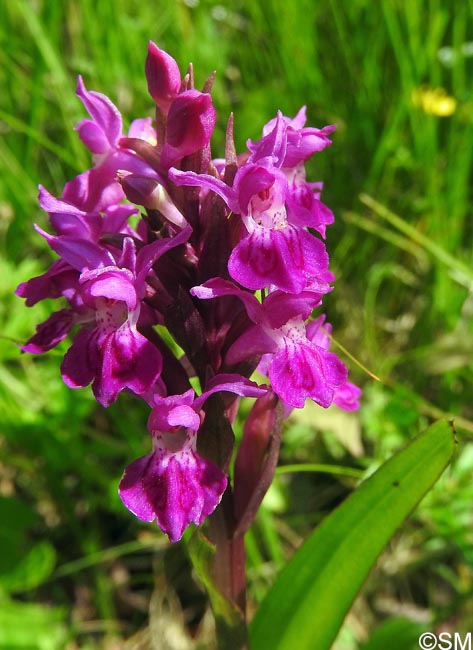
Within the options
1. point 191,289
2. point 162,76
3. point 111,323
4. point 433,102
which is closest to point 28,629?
point 111,323

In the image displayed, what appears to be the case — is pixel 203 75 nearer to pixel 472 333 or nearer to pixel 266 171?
pixel 472 333

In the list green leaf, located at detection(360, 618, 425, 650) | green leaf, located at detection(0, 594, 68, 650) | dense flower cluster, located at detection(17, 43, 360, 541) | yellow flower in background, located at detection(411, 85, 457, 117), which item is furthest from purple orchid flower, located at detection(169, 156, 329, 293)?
yellow flower in background, located at detection(411, 85, 457, 117)

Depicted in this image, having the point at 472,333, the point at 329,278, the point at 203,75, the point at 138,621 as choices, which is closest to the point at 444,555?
the point at 472,333

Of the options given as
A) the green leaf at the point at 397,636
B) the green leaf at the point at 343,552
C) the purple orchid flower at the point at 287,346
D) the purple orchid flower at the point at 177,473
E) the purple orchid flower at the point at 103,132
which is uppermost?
the purple orchid flower at the point at 103,132

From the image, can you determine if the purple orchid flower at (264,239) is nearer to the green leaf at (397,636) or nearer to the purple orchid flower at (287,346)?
the purple orchid flower at (287,346)

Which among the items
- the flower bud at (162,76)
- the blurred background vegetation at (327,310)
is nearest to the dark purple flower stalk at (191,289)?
the flower bud at (162,76)
